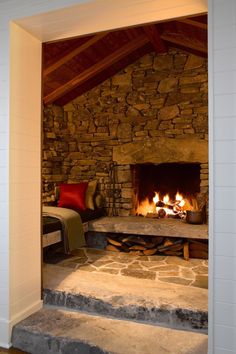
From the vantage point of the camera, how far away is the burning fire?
515 centimetres

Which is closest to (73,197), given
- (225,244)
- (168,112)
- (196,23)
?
(168,112)

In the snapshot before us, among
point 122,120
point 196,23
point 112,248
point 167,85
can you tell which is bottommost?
point 112,248

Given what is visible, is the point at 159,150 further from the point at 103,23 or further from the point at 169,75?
the point at 103,23

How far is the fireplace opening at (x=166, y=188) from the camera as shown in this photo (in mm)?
5227

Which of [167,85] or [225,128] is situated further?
[167,85]

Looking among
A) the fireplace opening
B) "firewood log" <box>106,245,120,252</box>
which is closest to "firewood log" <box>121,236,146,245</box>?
"firewood log" <box>106,245,120,252</box>

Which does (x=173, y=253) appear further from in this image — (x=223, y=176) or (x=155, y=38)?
(x=155, y=38)

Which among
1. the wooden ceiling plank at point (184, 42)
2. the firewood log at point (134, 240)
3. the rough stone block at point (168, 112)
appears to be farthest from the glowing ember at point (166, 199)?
the wooden ceiling plank at point (184, 42)

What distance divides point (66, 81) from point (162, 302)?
3.93m

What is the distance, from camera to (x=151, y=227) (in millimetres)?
4441

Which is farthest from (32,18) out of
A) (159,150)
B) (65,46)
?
(159,150)

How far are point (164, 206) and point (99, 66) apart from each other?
2.56m

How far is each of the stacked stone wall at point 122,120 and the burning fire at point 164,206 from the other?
318 mm

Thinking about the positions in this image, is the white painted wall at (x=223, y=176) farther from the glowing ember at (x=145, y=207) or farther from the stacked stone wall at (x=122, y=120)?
the glowing ember at (x=145, y=207)
